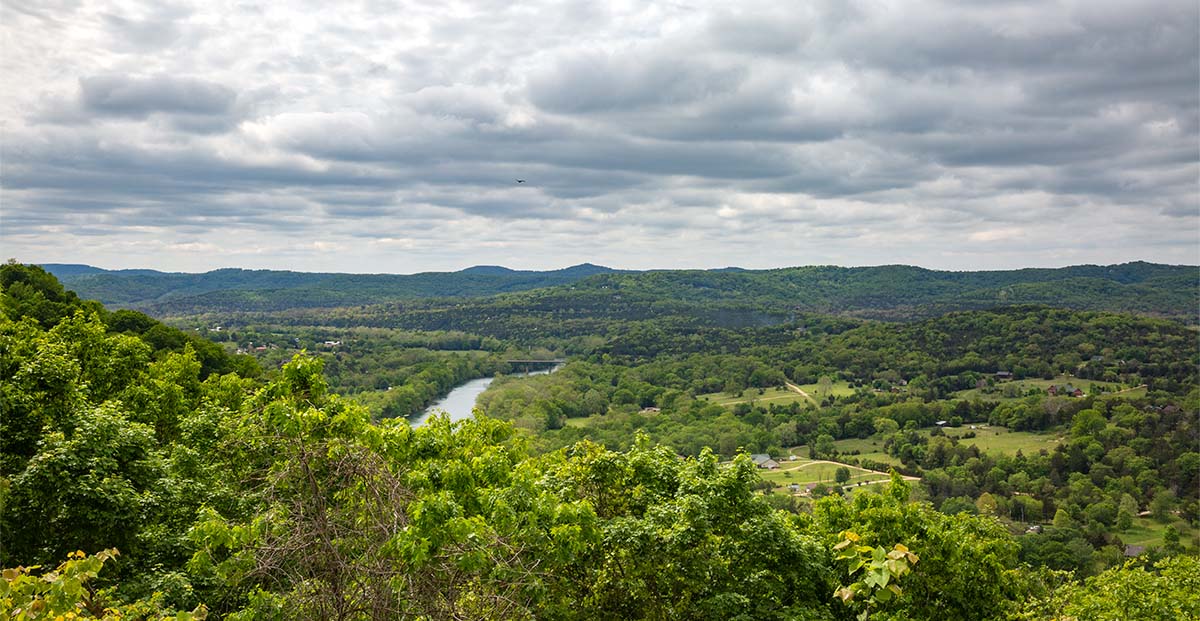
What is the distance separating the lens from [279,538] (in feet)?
32.7

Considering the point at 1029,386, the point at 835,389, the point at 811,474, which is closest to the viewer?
the point at 811,474

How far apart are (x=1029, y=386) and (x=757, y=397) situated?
59.9 meters

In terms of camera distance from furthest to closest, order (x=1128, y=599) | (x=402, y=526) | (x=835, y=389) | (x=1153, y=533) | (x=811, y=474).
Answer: (x=835, y=389)
(x=811, y=474)
(x=1153, y=533)
(x=1128, y=599)
(x=402, y=526)

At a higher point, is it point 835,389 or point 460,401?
point 460,401

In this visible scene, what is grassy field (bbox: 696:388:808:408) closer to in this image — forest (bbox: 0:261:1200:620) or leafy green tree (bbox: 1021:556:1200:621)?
forest (bbox: 0:261:1200:620)

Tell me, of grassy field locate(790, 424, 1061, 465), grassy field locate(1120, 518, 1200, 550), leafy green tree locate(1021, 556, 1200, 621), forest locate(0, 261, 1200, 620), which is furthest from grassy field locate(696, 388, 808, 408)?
leafy green tree locate(1021, 556, 1200, 621)

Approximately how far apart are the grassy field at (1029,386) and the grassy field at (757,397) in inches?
1380

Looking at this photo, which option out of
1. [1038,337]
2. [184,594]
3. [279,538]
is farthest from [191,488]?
[1038,337]

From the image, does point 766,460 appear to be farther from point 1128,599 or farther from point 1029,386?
point 1128,599

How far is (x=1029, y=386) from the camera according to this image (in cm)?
15738

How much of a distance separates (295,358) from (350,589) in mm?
4215

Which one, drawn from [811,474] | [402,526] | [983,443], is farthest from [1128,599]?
[983,443]

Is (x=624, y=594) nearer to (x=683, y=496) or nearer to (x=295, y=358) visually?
(x=683, y=496)

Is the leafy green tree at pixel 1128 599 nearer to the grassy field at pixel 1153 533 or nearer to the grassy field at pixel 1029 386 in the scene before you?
the grassy field at pixel 1153 533
